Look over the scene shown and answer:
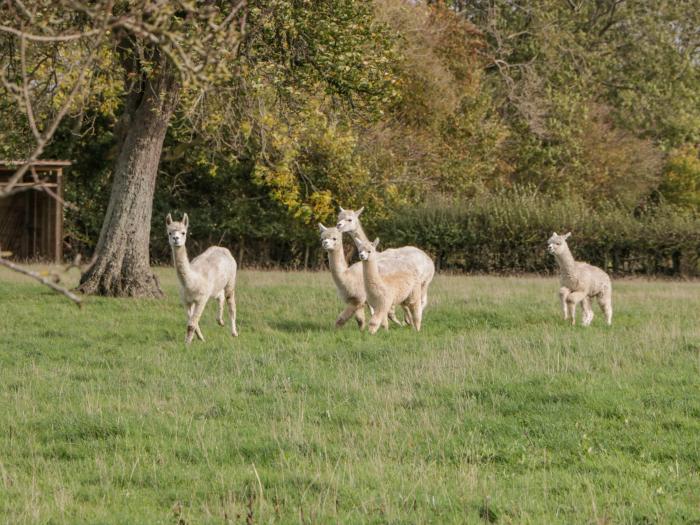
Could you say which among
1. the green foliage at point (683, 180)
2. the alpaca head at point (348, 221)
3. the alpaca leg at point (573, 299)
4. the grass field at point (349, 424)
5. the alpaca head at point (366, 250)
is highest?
the green foliage at point (683, 180)

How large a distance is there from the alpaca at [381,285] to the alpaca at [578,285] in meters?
2.51

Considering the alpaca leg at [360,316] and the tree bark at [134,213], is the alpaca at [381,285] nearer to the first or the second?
the alpaca leg at [360,316]

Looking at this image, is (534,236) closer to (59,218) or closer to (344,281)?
(59,218)

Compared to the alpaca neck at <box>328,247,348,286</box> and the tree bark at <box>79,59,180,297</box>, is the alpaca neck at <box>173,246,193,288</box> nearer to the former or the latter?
the alpaca neck at <box>328,247,348,286</box>

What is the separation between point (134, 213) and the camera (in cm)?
1906

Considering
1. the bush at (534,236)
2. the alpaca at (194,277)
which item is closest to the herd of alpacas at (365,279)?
the alpaca at (194,277)

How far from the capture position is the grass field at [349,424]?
6512mm

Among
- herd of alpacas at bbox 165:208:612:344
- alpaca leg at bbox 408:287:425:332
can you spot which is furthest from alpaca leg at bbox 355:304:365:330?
alpaca leg at bbox 408:287:425:332

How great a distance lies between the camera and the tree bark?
18.8 m

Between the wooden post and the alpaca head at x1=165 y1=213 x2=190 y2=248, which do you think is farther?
the wooden post

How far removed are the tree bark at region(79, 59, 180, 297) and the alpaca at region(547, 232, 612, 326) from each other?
7.43 meters

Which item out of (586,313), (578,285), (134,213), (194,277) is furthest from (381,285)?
(134,213)

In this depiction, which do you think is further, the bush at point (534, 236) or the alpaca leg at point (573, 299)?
the bush at point (534, 236)

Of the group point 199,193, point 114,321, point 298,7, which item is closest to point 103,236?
point 114,321
